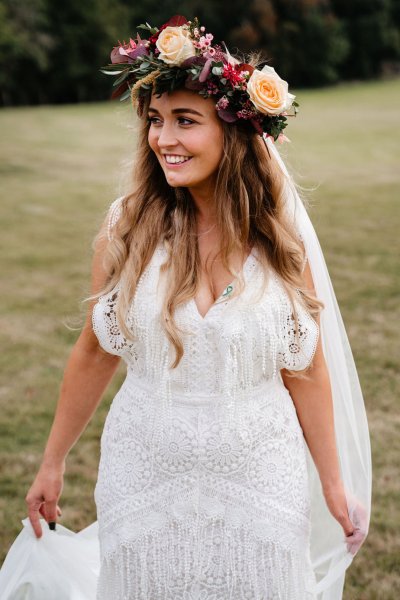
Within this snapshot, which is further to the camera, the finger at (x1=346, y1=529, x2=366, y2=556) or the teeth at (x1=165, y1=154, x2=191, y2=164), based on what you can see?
the finger at (x1=346, y1=529, x2=366, y2=556)

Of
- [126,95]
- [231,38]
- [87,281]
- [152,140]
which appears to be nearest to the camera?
[152,140]

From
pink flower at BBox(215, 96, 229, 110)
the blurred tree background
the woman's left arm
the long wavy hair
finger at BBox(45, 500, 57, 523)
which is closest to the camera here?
pink flower at BBox(215, 96, 229, 110)

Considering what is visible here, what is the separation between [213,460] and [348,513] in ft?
1.80

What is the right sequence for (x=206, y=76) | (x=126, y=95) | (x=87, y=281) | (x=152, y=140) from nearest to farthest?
(x=206, y=76)
(x=152, y=140)
(x=126, y=95)
(x=87, y=281)

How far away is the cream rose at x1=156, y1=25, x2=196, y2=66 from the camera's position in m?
2.26

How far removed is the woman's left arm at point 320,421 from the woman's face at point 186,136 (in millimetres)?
492

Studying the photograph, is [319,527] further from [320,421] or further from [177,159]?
[177,159]

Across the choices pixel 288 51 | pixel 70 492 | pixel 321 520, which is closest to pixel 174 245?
pixel 321 520

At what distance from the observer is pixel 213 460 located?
2287 millimetres

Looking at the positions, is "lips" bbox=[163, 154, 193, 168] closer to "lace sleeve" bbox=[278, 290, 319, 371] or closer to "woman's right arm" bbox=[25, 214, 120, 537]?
"woman's right arm" bbox=[25, 214, 120, 537]

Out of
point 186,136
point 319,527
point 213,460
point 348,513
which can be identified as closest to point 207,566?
point 213,460

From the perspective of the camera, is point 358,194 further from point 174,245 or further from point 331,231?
point 174,245

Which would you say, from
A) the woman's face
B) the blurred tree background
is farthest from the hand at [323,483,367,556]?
the blurred tree background

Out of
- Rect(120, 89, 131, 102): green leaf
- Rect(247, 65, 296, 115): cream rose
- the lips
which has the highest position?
Rect(247, 65, 296, 115): cream rose
